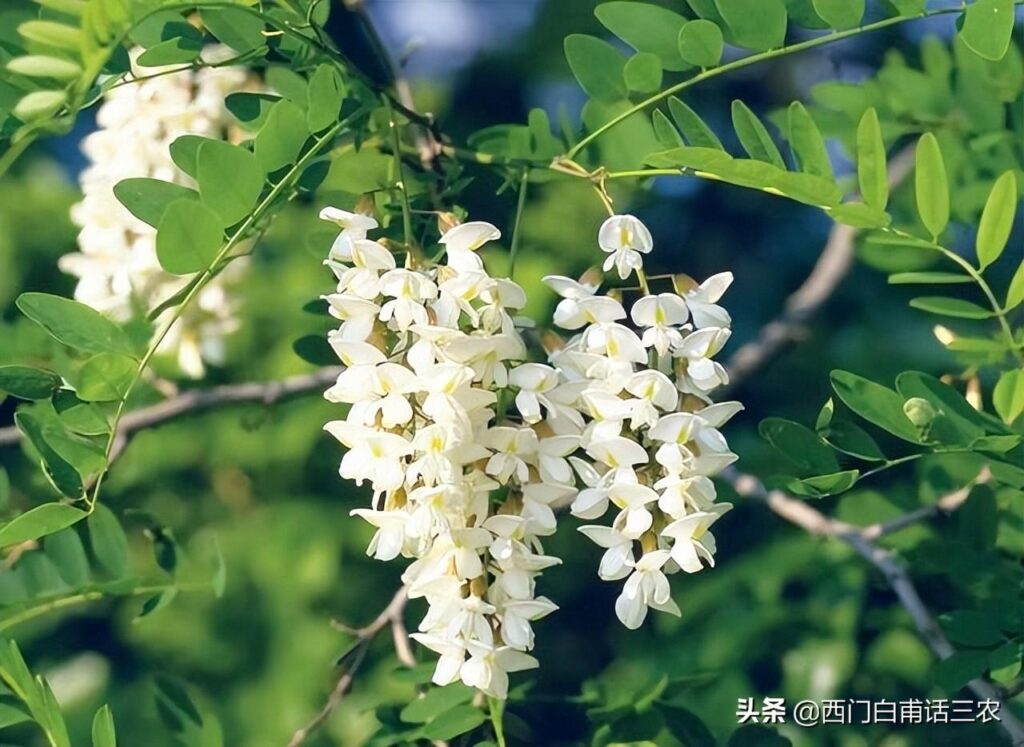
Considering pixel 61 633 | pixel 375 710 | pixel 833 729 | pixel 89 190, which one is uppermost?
pixel 89 190

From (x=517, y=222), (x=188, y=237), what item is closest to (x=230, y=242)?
(x=188, y=237)

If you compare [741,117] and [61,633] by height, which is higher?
[741,117]

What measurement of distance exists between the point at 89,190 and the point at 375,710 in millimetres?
335

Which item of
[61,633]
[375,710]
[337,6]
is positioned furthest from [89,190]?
[61,633]

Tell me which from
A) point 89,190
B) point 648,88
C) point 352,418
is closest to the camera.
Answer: point 352,418

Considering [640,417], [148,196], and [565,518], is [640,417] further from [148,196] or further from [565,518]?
[565,518]

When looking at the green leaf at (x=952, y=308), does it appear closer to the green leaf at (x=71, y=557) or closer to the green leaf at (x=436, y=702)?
the green leaf at (x=436, y=702)

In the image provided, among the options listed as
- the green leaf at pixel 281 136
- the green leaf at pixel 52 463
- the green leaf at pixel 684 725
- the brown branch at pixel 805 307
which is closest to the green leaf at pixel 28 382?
the green leaf at pixel 52 463

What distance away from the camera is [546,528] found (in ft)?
1.47

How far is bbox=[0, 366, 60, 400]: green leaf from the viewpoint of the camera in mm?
476

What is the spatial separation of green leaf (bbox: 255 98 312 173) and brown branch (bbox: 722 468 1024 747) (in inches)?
12.4

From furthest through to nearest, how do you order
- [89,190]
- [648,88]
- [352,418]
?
[89,190], [648,88], [352,418]

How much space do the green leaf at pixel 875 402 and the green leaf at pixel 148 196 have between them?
0.90 feet

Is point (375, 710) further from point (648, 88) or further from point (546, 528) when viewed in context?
point (648, 88)
